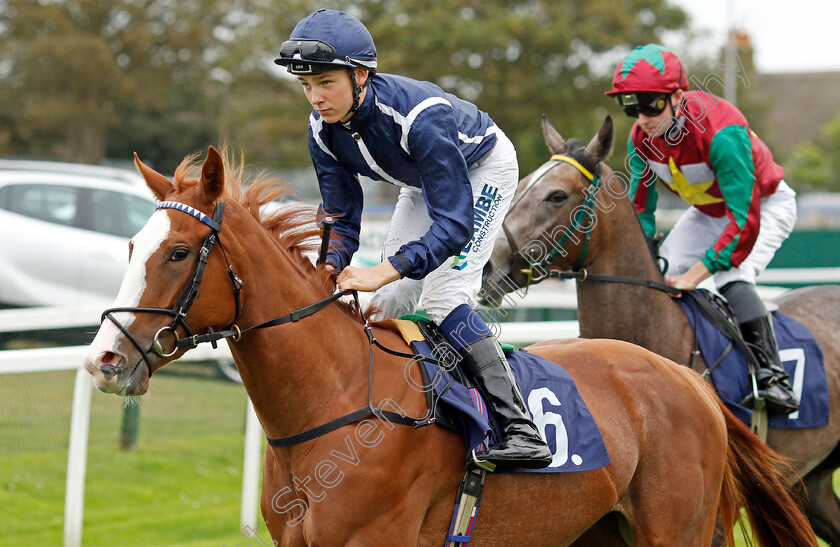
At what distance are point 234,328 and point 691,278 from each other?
2582 mm

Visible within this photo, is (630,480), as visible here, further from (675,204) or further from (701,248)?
(675,204)

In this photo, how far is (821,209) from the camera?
3122 centimetres

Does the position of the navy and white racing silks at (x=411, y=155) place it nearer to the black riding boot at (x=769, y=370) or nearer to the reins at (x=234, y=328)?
the reins at (x=234, y=328)

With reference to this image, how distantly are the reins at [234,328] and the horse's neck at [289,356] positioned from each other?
25mm

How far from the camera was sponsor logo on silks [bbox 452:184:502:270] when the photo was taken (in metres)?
3.19

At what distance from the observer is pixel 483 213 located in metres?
3.23

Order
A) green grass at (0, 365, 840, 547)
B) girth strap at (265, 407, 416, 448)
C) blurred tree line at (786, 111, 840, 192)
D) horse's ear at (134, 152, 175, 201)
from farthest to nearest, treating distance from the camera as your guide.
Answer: blurred tree line at (786, 111, 840, 192)
green grass at (0, 365, 840, 547)
girth strap at (265, 407, 416, 448)
horse's ear at (134, 152, 175, 201)

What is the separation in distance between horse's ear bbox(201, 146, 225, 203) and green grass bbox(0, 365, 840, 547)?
2.62 meters

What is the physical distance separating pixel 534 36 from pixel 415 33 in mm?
2623

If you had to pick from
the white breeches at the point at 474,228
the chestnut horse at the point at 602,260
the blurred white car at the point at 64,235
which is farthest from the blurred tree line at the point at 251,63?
the white breeches at the point at 474,228

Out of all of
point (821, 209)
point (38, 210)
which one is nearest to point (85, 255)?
point (38, 210)

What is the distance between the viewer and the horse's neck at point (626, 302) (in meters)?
4.23

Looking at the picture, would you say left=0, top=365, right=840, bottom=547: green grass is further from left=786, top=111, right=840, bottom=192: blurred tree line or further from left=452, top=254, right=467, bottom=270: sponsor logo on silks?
left=786, top=111, right=840, bottom=192: blurred tree line

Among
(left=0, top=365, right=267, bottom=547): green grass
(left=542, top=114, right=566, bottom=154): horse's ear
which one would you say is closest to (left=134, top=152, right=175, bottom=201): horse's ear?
(left=542, top=114, right=566, bottom=154): horse's ear
